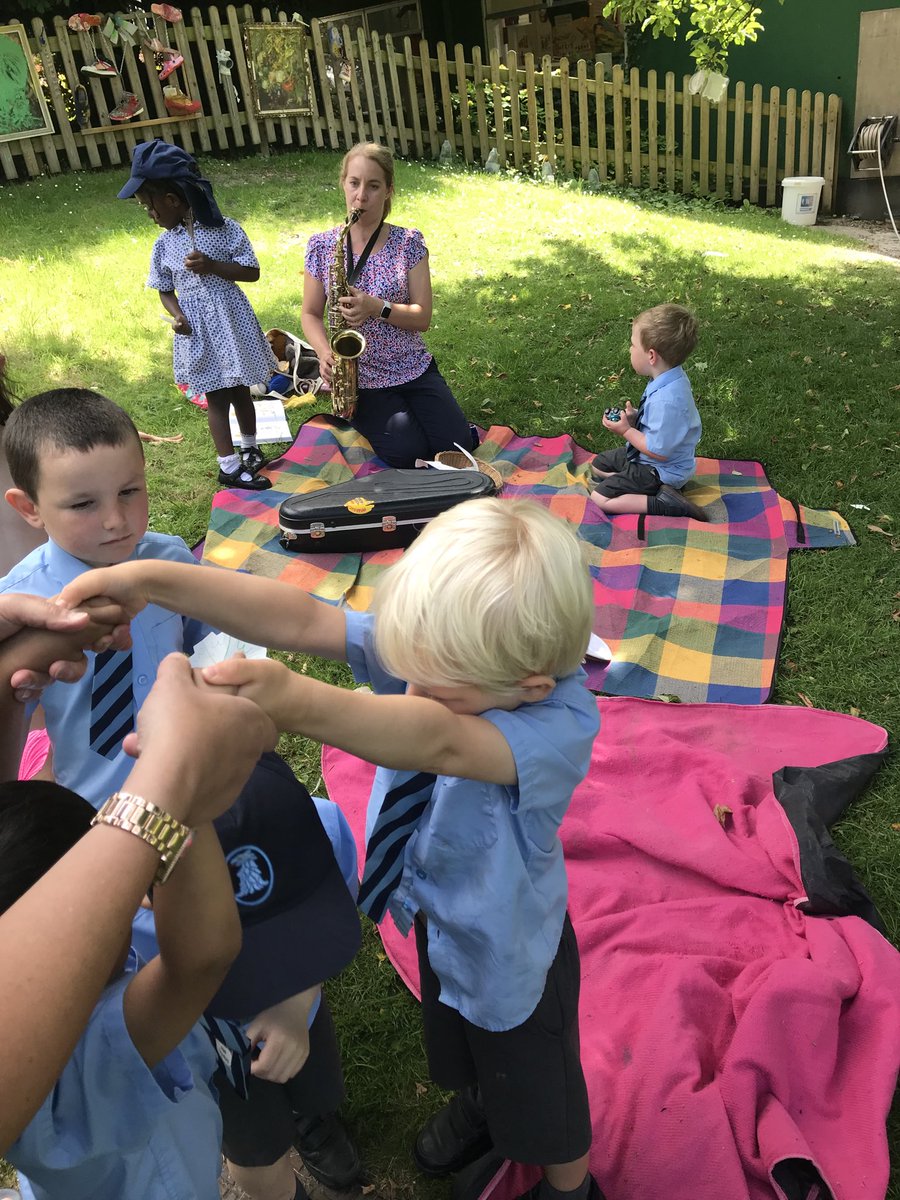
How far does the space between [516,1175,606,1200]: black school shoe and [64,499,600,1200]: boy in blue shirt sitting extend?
0.02 meters

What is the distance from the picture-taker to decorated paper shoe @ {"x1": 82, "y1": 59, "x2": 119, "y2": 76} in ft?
37.0

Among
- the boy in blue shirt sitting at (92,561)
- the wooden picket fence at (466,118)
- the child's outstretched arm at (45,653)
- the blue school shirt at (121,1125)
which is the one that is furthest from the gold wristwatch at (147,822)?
the wooden picket fence at (466,118)

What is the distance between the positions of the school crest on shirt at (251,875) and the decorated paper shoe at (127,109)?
41.8 feet

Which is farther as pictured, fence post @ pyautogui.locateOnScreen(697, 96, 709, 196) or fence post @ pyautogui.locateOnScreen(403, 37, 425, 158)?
fence post @ pyautogui.locateOnScreen(403, 37, 425, 158)

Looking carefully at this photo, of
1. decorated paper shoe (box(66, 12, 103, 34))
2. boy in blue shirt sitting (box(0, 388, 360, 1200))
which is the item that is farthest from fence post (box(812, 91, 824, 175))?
boy in blue shirt sitting (box(0, 388, 360, 1200))

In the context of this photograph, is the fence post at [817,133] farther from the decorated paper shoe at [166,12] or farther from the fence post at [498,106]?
the decorated paper shoe at [166,12]

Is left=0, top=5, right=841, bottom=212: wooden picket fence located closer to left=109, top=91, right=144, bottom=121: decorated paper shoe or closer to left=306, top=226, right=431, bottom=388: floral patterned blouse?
left=109, top=91, right=144, bottom=121: decorated paper shoe

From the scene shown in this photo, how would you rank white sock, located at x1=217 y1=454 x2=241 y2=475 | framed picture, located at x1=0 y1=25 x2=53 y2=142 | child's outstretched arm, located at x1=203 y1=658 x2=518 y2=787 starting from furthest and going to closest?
framed picture, located at x1=0 y1=25 x2=53 y2=142, white sock, located at x1=217 y1=454 x2=241 y2=475, child's outstretched arm, located at x1=203 y1=658 x2=518 y2=787

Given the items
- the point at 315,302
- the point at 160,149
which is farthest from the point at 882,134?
the point at 160,149

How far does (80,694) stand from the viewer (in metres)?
2.36

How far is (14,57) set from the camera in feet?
34.9

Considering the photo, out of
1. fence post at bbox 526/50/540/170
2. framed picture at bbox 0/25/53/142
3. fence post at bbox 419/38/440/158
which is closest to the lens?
framed picture at bbox 0/25/53/142

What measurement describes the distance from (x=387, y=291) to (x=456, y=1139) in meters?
4.76

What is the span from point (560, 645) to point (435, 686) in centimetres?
24
